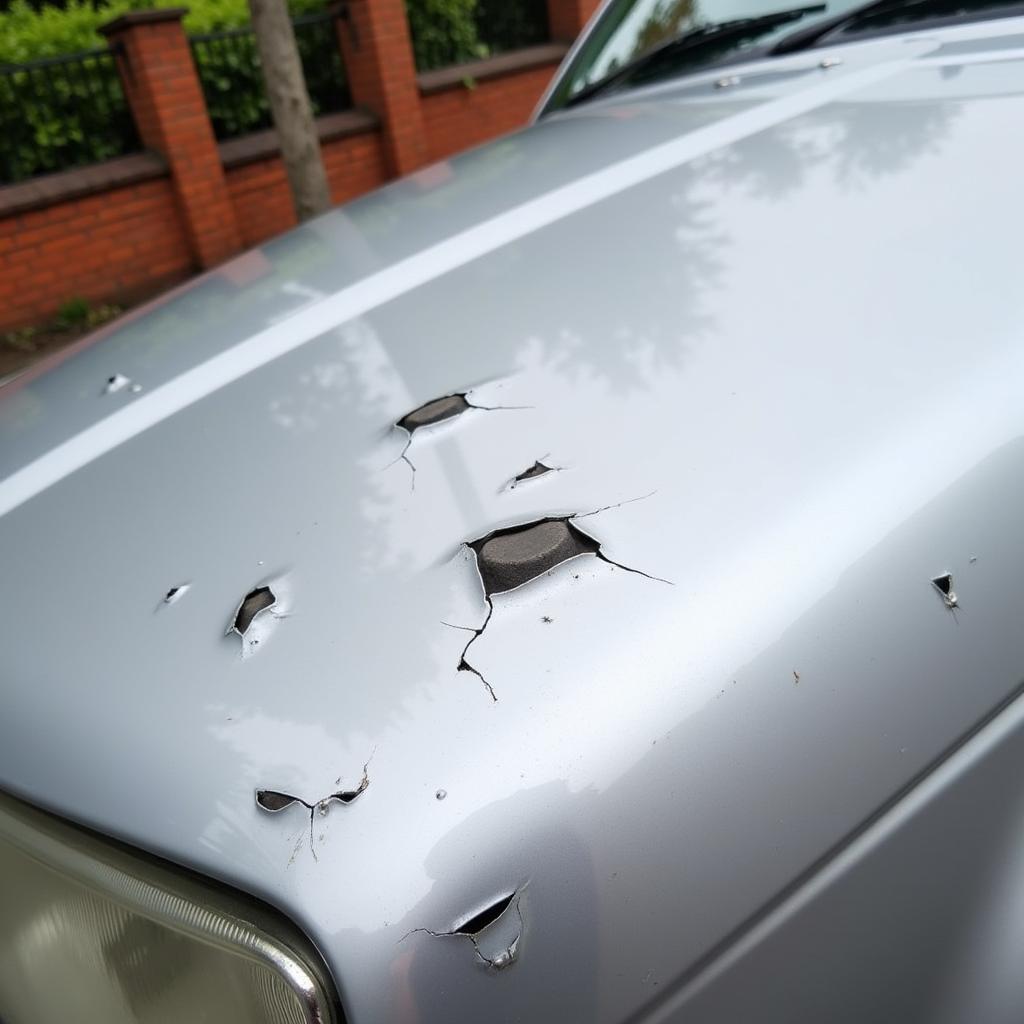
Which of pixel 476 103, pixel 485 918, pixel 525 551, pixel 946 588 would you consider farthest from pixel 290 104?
pixel 485 918

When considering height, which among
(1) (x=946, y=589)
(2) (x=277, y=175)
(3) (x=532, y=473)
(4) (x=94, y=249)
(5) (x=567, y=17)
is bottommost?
(4) (x=94, y=249)

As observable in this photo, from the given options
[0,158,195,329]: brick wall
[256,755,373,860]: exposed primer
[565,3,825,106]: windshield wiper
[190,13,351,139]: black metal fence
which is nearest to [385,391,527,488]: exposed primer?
[256,755,373,860]: exposed primer

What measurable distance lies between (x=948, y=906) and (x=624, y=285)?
853 millimetres

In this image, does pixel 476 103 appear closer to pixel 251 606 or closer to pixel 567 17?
pixel 567 17

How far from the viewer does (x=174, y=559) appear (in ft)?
3.60

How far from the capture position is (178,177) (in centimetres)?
664

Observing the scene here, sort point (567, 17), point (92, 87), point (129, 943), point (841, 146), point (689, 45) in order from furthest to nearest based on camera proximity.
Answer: point (567, 17), point (92, 87), point (689, 45), point (841, 146), point (129, 943)

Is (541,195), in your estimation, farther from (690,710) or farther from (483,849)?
(483,849)

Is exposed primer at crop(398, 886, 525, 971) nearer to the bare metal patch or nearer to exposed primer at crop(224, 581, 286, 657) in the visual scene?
exposed primer at crop(224, 581, 286, 657)

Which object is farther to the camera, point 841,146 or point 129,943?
point 841,146

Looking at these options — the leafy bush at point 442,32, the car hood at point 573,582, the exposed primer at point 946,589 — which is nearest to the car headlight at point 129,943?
the car hood at point 573,582

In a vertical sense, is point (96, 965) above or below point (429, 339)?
below

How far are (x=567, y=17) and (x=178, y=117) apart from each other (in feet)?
14.2

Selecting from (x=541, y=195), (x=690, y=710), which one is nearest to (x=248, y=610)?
(x=690, y=710)
